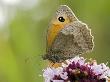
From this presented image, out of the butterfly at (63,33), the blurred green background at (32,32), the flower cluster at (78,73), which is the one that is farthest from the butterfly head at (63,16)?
the blurred green background at (32,32)

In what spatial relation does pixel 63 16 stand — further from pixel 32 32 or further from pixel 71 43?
pixel 32 32

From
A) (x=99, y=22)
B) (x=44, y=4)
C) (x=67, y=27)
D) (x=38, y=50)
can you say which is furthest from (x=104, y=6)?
(x=67, y=27)

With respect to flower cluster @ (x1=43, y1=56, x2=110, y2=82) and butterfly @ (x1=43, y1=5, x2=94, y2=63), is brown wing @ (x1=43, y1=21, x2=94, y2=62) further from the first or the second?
flower cluster @ (x1=43, y1=56, x2=110, y2=82)

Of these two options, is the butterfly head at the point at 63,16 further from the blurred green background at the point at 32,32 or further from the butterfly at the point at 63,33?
the blurred green background at the point at 32,32

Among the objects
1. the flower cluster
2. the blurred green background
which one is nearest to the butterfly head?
the flower cluster

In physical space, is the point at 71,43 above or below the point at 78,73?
above

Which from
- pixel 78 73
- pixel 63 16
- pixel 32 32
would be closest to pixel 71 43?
pixel 63 16

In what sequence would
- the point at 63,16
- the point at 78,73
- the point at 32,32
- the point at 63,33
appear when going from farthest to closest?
the point at 32,32 → the point at 63,33 → the point at 63,16 → the point at 78,73
